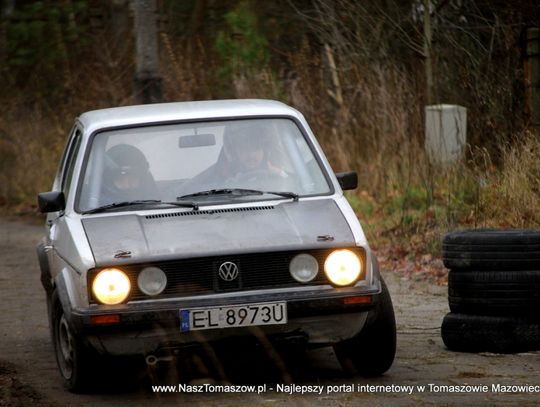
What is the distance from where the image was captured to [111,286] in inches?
245

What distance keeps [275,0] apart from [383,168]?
1115 centimetres

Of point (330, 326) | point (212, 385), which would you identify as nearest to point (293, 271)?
point (330, 326)

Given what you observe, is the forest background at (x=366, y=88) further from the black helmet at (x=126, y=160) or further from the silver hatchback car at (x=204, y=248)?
the black helmet at (x=126, y=160)

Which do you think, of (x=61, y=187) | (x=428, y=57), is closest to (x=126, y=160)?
(x=61, y=187)

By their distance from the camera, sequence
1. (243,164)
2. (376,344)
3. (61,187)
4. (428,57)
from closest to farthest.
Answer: (376,344), (243,164), (61,187), (428,57)

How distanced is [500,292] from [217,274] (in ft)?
5.98

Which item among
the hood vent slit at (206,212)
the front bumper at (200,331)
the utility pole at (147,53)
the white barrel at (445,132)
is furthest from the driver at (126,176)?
the utility pole at (147,53)

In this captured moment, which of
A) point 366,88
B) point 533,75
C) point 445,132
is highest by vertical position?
point 533,75

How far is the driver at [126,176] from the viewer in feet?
23.2

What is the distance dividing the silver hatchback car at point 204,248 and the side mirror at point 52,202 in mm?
12

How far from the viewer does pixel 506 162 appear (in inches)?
447

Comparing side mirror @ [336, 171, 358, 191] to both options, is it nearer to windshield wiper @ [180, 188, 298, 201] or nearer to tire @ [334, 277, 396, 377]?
windshield wiper @ [180, 188, 298, 201]

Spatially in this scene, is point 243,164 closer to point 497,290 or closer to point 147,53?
point 497,290

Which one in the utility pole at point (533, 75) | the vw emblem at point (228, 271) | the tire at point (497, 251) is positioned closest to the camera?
the vw emblem at point (228, 271)
